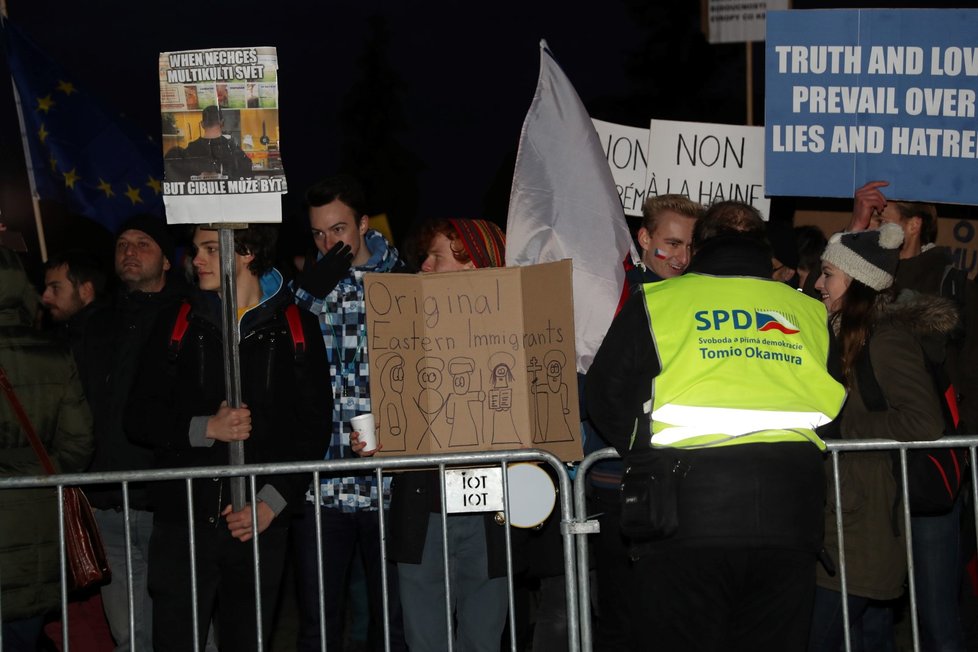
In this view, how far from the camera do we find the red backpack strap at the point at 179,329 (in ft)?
17.8

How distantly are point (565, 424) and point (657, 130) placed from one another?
330 cm

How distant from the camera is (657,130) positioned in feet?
26.1

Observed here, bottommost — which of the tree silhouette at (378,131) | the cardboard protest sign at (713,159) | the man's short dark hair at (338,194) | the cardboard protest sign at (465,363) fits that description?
the cardboard protest sign at (465,363)

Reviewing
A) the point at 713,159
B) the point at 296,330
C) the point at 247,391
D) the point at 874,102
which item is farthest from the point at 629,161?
the point at 247,391

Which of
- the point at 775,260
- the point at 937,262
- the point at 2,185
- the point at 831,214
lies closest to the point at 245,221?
the point at 937,262

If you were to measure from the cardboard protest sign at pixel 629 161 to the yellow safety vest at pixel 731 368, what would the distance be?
4041 millimetres

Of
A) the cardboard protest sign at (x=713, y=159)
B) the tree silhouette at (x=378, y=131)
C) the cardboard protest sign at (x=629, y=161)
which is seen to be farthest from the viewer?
the tree silhouette at (x=378, y=131)

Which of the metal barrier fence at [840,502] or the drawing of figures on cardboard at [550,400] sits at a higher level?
the drawing of figures on cardboard at [550,400]

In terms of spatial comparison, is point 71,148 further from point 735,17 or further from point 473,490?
point 473,490

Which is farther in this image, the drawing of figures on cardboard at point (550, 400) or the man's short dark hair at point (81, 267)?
the man's short dark hair at point (81, 267)

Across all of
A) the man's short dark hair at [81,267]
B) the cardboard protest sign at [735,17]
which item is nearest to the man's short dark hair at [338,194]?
the man's short dark hair at [81,267]

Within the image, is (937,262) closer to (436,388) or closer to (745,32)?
(436,388)

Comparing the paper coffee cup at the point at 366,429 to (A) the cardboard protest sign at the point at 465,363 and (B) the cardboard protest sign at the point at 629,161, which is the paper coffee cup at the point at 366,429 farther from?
(B) the cardboard protest sign at the point at 629,161

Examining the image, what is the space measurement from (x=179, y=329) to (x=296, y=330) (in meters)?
0.51
